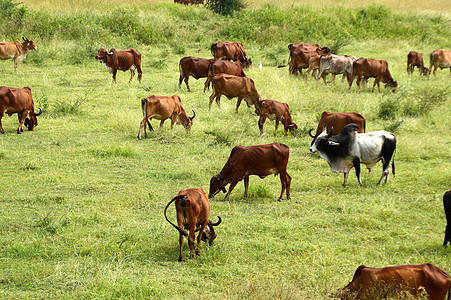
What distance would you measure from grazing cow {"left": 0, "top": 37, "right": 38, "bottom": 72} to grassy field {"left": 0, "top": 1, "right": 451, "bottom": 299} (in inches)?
119

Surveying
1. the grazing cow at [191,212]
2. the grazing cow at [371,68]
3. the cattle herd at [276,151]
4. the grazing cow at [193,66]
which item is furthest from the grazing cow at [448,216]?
the grazing cow at [371,68]

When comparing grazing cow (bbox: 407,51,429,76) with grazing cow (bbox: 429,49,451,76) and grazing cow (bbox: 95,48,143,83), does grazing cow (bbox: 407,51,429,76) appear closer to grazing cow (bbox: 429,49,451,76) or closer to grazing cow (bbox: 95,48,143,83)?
grazing cow (bbox: 429,49,451,76)

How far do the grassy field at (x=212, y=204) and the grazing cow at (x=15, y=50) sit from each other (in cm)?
303

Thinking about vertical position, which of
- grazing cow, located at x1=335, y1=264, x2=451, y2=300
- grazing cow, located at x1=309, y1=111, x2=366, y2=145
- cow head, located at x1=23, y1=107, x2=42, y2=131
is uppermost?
grazing cow, located at x1=335, y1=264, x2=451, y2=300

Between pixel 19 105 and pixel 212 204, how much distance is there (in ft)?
19.2

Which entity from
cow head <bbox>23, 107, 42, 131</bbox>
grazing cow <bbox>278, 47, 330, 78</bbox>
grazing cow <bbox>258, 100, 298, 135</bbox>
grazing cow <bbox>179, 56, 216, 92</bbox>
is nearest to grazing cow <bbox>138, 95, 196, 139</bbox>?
grazing cow <bbox>258, 100, 298, 135</bbox>

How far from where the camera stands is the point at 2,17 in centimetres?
2248

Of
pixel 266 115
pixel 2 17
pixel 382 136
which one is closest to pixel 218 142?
pixel 266 115

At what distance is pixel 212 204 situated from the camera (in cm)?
756

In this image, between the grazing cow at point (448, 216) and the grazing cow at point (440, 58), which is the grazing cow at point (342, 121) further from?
the grazing cow at point (440, 58)

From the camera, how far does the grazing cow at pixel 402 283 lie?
425 cm

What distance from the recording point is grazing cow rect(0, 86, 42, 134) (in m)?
10.9

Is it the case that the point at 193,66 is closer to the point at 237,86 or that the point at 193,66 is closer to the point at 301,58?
the point at 237,86

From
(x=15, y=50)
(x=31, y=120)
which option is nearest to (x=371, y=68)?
(x=31, y=120)
